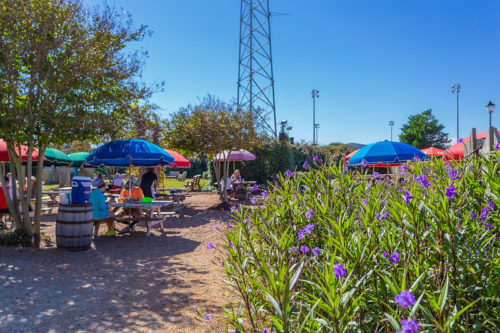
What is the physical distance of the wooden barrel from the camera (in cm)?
662

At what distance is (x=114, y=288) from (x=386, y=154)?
7.63m

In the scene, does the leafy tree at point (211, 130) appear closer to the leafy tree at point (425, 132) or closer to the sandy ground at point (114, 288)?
the sandy ground at point (114, 288)

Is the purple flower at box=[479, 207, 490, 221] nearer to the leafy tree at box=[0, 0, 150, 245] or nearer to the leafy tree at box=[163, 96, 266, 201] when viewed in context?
the leafy tree at box=[0, 0, 150, 245]

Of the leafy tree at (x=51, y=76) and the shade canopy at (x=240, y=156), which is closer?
the leafy tree at (x=51, y=76)

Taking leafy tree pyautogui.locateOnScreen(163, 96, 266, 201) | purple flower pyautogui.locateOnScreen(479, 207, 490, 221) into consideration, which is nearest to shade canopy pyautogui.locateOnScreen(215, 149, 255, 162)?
leafy tree pyautogui.locateOnScreen(163, 96, 266, 201)

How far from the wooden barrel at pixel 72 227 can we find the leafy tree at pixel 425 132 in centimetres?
4914

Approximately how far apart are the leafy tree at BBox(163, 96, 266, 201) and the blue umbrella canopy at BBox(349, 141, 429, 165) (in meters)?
5.47

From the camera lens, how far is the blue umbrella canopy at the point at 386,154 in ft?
31.1

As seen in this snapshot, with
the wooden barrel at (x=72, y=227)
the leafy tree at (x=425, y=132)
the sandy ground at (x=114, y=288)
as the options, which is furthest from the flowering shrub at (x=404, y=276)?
the leafy tree at (x=425, y=132)

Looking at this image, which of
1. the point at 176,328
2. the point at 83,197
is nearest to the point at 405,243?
the point at 176,328

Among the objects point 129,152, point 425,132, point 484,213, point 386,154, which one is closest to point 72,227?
→ point 129,152

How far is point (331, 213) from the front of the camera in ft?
9.61

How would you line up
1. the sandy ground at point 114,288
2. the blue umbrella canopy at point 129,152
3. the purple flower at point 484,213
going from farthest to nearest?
the blue umbrella canopy at point 129,152
the sandy ground at point 114,288
the purple flower at point 484,213

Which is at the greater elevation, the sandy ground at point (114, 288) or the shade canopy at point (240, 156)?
the shade canopy at point (240, 156)
